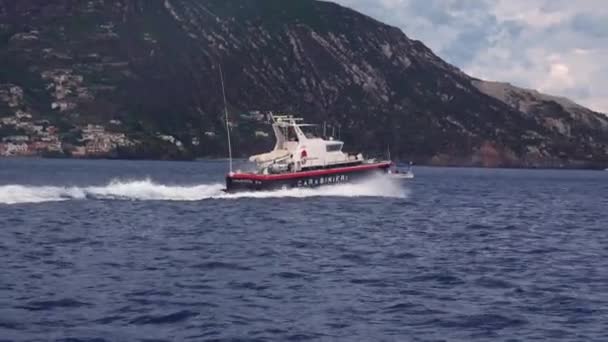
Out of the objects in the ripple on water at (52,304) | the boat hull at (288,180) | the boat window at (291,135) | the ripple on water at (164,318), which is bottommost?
the ripple on water at (164,318)

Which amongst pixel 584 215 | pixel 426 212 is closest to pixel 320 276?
pixel 426 212

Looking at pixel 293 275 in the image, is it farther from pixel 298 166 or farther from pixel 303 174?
pixel 298 166

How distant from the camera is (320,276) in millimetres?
35625

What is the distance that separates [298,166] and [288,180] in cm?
230

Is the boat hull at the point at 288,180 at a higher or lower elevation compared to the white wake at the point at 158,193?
higher

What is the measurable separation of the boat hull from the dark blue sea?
9.19 m

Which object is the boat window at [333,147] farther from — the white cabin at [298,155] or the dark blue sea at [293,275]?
the dark blue sea at [293,275]

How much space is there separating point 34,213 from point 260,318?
122 feet

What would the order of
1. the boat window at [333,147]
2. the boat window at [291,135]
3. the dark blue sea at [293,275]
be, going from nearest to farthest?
the dark blue sea at [293,275] < the boat window at [333,147] < the boat window at [291,135]

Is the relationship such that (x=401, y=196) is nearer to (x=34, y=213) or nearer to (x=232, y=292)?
(x=34, y=213)

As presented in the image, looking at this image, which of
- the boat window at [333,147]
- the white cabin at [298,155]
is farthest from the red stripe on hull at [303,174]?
the boat window at [333,147]

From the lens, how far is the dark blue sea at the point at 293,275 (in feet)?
87.4

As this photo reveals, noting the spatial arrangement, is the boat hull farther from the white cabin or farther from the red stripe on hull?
the white cabin

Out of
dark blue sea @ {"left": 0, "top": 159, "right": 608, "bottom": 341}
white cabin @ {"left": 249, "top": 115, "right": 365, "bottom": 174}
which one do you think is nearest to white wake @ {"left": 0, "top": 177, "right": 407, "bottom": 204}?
white cabin @ {"left": 249, "top": 115, "right": 365, "bottom": 174}
